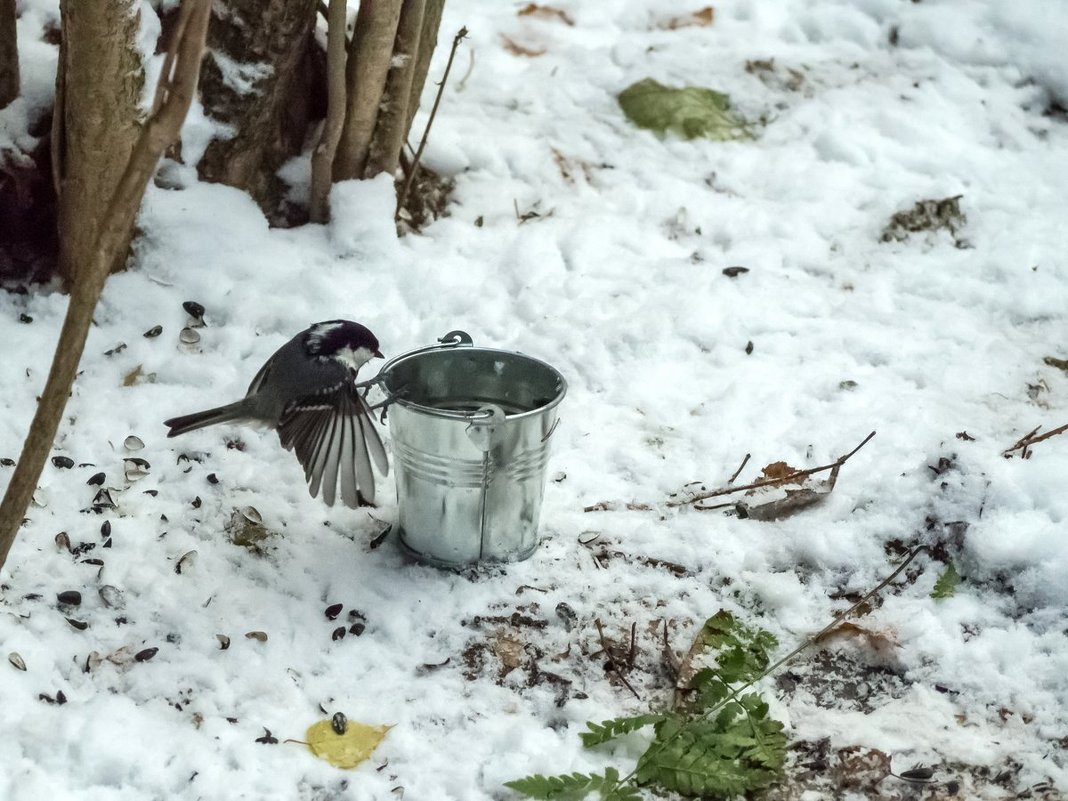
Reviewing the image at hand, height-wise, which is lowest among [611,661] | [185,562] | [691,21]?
[185,562]

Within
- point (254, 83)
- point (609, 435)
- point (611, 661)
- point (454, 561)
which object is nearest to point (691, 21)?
point (254, 83)

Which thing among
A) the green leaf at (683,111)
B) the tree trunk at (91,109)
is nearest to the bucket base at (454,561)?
the tree trunk at (91,109)

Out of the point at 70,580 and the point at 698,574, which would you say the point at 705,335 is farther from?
the point at 70,580

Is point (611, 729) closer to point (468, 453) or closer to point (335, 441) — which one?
point (468, 453)

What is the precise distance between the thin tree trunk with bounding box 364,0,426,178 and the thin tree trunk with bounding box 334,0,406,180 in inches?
1.1

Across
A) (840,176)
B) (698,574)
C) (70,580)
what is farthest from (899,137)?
(70,580)

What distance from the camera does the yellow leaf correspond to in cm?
227

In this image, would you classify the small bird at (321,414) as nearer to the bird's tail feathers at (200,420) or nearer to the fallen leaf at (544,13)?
the bird's tail feathers at (200,420)

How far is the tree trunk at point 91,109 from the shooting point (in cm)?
309

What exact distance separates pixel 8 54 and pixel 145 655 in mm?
1989

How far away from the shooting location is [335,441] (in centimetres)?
262

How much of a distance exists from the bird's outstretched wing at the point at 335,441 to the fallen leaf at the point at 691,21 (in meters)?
3.60

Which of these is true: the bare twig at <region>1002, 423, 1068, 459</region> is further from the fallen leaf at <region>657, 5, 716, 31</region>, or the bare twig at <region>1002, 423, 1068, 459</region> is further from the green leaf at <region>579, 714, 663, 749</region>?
the fallen leaf at <region>657, 5, 716, 31</region>

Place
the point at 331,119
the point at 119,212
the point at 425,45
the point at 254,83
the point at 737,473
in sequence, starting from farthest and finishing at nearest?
the point at 425,45 → the point at 331,119 → the point at 254,83 → the point at 737,473 → the point at 119,212
